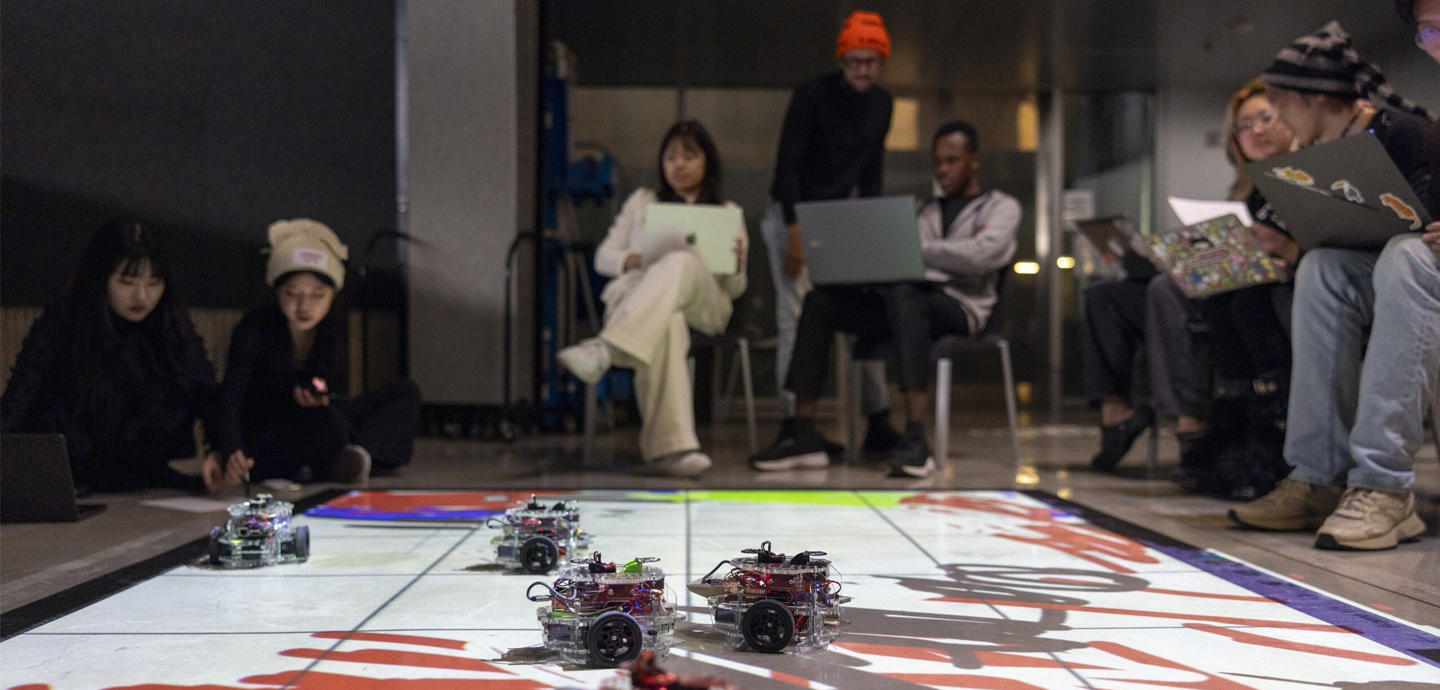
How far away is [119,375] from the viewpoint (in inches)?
100

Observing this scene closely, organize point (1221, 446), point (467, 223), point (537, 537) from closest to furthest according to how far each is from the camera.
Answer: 1. point (537, 537)
2. point (1221, 446)
3. point (467, 223)

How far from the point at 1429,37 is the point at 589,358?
6.65 ft

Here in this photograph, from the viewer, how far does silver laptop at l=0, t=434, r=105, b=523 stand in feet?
7.23

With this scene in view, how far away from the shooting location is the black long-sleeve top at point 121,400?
7.62 feet

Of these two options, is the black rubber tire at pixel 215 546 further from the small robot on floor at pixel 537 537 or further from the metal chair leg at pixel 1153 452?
the metal chair leg at pixel 1153 452

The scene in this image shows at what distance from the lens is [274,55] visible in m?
A: 2.89

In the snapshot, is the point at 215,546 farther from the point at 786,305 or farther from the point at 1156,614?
the point at 786,305

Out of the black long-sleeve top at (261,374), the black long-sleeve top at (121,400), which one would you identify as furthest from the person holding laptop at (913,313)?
the black long-sleeve top at (121,400)

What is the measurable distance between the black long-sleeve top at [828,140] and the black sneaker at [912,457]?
89cm

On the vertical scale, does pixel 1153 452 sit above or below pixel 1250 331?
below

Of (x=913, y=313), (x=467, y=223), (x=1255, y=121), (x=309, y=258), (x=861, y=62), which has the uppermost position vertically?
(x=861, y=62)

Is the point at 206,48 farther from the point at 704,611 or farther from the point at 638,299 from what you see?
the point at 704,611

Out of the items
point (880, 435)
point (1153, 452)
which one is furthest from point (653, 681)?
point (880, 435)

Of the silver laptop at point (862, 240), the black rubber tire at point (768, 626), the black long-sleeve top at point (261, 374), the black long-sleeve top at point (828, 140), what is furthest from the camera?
the black long-sleeve top at point (828, 140)
